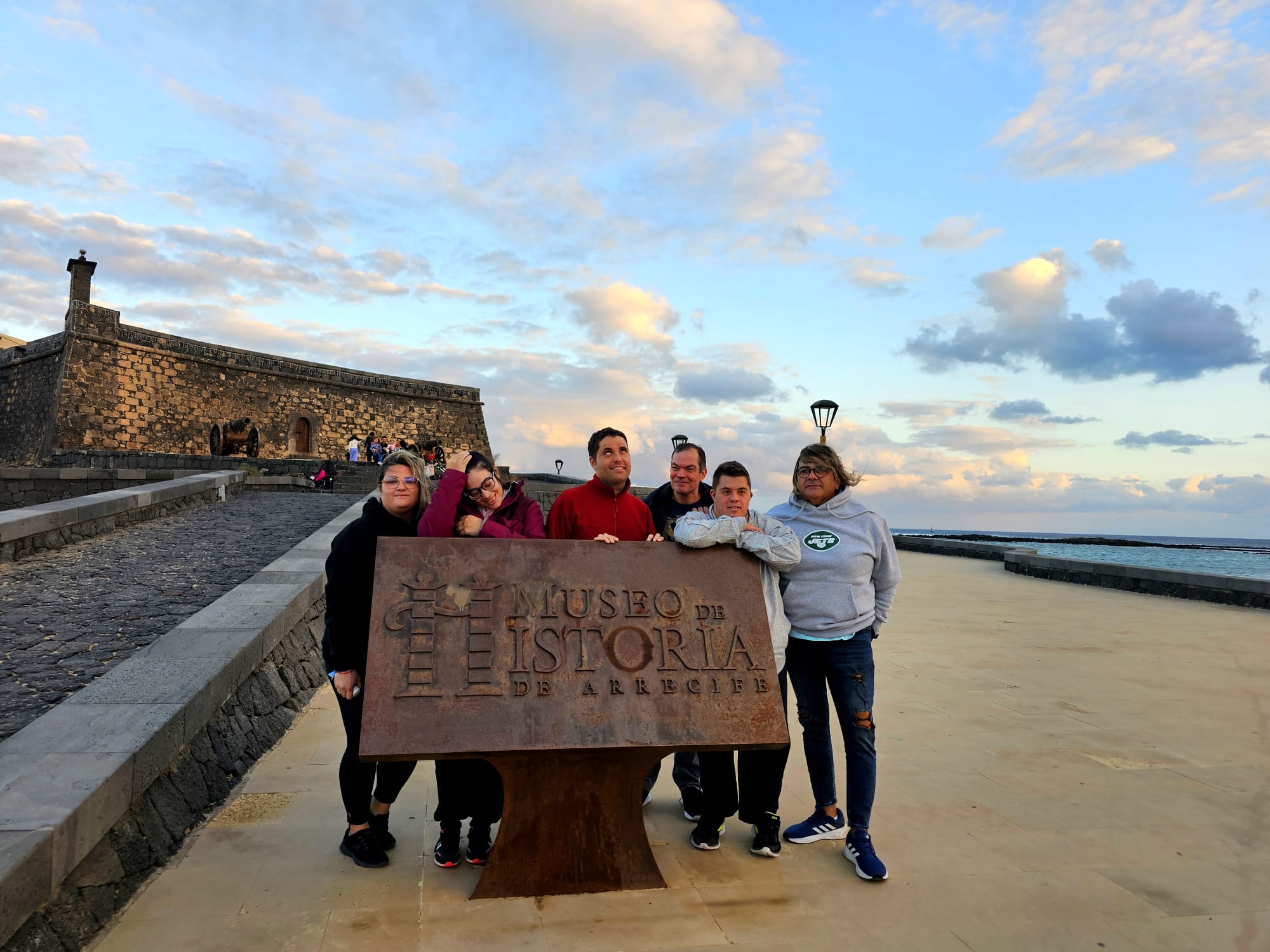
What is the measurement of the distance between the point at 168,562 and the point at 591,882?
21.2 ft

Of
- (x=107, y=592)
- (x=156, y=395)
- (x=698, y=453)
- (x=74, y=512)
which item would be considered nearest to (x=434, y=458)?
(x=156, y=395)

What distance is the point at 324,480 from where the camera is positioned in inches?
790

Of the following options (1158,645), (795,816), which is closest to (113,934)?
(795,816)

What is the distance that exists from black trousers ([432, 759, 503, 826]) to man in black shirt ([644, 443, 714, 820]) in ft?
2.47

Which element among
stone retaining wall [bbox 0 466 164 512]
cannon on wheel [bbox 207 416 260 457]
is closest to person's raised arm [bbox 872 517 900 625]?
stone retaining wall [bbox 0 466 164 512]

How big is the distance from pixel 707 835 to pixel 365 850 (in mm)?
1304

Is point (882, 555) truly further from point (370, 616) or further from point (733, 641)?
point (370, 616)

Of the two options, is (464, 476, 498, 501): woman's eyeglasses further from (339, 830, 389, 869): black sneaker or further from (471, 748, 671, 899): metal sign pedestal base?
(339, 830, 389, 869): black sneaker

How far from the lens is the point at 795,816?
3473 millimetres

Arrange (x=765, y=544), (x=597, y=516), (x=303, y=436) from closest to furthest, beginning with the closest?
(x=765, y=544), (x=597, y=516), (x=303, y=436)

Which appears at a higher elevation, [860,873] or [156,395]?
[156,395]

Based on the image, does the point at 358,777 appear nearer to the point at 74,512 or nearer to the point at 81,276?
the point at 74,512

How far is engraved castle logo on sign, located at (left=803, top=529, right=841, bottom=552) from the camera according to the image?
323 centimetres

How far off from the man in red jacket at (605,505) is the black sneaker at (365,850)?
4.38 ft
